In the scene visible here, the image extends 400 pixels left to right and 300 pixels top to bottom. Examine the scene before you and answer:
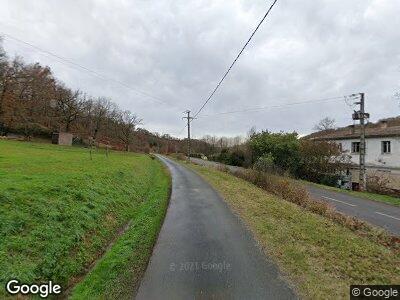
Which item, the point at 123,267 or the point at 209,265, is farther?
the point at 123,267

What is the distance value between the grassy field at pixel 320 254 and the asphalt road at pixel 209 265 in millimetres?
397

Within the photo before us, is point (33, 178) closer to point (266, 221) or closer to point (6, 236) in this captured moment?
point (6, 236)

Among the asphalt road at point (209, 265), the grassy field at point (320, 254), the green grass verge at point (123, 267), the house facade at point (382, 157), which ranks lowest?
the green grass verge at point (123, 267)

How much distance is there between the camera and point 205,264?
7.09 metres

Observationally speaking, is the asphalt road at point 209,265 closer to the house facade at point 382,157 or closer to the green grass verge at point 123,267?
the green grass verge at point 123,267

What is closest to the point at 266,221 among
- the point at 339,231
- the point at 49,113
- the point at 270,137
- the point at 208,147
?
the point at 339,231

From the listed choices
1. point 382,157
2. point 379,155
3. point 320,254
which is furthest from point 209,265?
point 379,155

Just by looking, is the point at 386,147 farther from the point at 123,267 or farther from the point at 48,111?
the point at 48,111

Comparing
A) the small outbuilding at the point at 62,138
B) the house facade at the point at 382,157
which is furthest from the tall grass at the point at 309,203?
the small outbuilding at the point at 62,138

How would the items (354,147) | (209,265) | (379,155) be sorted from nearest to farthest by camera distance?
1. (209,265)
2. (379,155)
3. (354,147)

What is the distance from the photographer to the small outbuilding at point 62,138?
224 ft

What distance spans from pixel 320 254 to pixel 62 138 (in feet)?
225

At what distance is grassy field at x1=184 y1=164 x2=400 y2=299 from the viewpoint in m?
6.11

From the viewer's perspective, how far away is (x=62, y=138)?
68562mm
